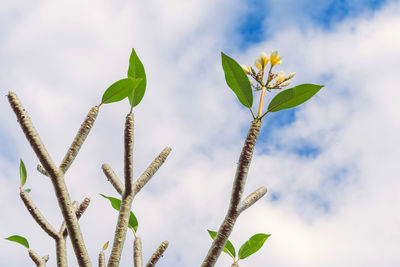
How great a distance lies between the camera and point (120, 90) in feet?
4.76

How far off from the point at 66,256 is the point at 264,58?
107 centimetres

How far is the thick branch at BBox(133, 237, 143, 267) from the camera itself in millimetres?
1776

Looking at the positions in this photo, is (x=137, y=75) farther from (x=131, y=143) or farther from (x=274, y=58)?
(x=274, y=58)

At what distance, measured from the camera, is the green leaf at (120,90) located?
144 cm

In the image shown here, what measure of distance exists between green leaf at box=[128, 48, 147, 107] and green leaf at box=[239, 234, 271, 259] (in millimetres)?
772

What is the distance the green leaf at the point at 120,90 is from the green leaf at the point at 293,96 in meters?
0.48

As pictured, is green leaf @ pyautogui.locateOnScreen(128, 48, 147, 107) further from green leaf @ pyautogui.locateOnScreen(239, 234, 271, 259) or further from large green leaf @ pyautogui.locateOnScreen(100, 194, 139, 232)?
green leaf @ pyautogui.locateOnScreen(239, 234, 271, 259)

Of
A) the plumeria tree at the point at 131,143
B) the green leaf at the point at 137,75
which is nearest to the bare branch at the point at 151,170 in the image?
the plumeria tree at the point at 131,143

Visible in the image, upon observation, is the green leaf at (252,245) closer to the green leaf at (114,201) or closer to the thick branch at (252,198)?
the thick branch at (252,198)

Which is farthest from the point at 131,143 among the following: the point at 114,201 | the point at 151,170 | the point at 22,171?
the point at 22,171

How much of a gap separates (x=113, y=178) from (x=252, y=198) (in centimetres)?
55

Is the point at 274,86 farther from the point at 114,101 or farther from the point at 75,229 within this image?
the point at 75,229

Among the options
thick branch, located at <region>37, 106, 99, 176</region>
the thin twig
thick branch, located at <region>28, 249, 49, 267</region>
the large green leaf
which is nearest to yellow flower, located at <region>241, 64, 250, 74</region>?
thick branch, located at <region>37, 106, 99, 176</region>

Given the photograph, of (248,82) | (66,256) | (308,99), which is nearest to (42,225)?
(66,256)
